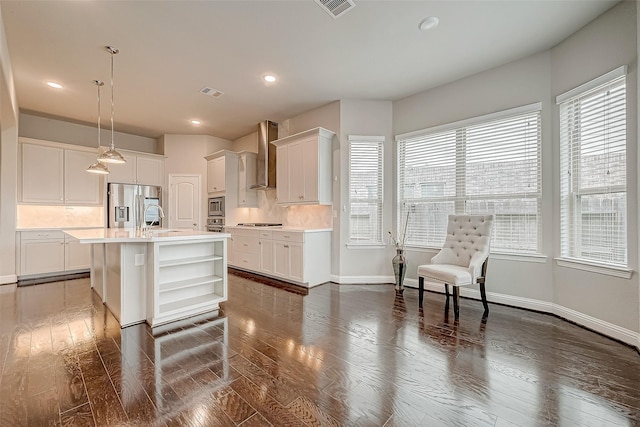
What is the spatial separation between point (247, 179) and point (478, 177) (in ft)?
14.3

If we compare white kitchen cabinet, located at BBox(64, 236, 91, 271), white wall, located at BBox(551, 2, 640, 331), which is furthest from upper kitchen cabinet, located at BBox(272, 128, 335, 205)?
white kitchen cabinet, located at BBox(64, 236, 91, 271)

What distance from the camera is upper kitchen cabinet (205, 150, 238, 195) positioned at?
6.07 meters

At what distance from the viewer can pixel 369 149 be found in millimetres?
4699

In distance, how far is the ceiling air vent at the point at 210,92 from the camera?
4.24 meters

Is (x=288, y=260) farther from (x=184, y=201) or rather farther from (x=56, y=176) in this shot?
(x=56, y=176)

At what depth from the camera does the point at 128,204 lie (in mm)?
5816

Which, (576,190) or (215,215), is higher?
(576,190)

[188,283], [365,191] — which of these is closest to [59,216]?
[188,283]

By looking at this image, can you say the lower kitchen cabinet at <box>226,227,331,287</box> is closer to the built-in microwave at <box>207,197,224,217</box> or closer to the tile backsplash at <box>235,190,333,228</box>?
the tile backsplash at <box>235,190,333,228</box>

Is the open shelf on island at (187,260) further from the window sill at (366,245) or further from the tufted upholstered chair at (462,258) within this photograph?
the tufted upholstered chair at (462,258)

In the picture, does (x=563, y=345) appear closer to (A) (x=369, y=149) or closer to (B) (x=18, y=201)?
(A) (x=369, y=149)

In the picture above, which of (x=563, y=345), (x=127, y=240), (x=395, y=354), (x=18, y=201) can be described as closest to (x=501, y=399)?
(x=395, y=354)

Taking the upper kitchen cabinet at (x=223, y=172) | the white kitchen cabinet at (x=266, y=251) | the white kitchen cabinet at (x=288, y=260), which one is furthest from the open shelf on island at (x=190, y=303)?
the upper kitchen cabinet at (x=223, y=172)

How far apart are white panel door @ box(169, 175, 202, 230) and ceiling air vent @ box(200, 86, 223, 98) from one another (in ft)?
8.57
